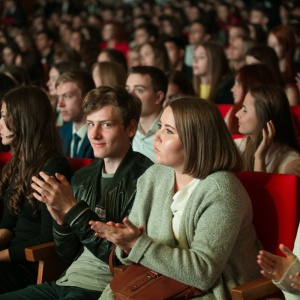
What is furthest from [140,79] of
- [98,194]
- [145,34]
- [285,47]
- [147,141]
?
[145,34]

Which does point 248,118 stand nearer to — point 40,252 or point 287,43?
point 40,252

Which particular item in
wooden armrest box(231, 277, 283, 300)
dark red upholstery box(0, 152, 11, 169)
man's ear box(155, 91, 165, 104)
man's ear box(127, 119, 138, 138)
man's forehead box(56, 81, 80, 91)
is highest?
man's forehead box(56, 81, 80, 91)

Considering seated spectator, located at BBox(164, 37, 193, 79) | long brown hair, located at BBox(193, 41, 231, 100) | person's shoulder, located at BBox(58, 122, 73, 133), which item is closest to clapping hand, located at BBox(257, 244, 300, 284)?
person's shoulder, located at BBox(58, 122, 73, 133)

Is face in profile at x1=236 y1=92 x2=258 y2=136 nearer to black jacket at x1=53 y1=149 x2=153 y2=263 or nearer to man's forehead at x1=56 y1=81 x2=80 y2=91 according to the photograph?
black jacket at x1=53 y1=149 x2=153 y2=263

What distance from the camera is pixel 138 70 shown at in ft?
13.8

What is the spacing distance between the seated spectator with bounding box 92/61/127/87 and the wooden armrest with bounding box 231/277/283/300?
271cm

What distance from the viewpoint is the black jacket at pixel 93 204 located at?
8.28 ft

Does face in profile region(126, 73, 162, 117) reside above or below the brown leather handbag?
above

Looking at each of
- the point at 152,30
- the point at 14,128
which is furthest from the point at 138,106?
the point at 152,30

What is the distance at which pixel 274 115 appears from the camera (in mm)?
3260

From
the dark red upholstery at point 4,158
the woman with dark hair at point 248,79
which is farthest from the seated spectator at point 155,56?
the dark red upholstery at point 4,158

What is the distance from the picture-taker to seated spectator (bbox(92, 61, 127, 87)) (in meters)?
4.82

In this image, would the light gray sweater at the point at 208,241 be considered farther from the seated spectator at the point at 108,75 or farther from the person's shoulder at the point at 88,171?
the seated spectator at the point at 108,75

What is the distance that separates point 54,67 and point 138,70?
1.41 meters
